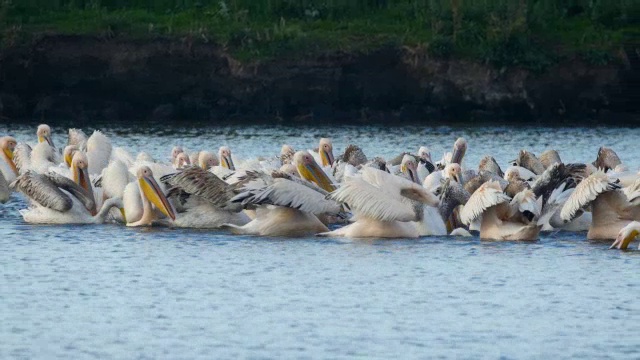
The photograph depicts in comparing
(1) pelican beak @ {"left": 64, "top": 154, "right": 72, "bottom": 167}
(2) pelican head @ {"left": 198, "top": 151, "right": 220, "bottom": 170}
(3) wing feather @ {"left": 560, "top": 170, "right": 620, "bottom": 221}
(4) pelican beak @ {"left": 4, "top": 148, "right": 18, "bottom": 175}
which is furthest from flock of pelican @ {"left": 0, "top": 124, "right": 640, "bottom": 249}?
(4) pelican beak @ {"left": 4, "top": 148, "right": 18, "bottom": 175}

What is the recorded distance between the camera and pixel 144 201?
14.9 m

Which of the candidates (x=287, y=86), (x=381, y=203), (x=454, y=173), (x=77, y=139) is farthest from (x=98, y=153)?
(x=287, y=86)

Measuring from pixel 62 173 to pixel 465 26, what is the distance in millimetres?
19265

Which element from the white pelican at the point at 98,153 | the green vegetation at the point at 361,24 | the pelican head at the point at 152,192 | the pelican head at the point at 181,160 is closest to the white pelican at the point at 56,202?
the pelican head at the point at 152,192

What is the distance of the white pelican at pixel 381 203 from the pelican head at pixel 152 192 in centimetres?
147

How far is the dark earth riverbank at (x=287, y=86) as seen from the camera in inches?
1304

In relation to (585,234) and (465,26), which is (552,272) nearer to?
(585,234)

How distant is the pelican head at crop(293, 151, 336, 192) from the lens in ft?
51.4

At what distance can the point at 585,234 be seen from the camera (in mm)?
14352

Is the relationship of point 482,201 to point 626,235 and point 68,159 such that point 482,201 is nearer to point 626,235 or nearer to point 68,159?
point 626,235

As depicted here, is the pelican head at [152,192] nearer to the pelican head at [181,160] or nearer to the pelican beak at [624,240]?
the pelican head at [181,160]

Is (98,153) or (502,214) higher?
(98,153)

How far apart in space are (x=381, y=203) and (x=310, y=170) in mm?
2121

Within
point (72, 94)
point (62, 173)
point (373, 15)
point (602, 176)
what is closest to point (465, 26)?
point (373, 15)
